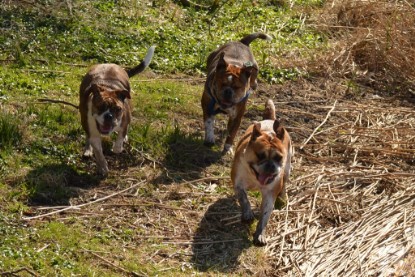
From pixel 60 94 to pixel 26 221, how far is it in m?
3.03

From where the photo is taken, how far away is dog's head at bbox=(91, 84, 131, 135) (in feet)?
29.3

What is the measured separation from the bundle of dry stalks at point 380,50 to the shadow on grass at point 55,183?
5068 mm

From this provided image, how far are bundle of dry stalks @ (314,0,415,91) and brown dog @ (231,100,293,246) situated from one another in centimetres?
445

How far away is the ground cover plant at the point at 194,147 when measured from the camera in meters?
7.98

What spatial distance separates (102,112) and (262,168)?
178 cm

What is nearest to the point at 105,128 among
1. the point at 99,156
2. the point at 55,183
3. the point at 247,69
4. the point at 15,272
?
the point at 99,156

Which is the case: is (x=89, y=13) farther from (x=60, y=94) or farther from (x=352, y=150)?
(x=352, y=150)

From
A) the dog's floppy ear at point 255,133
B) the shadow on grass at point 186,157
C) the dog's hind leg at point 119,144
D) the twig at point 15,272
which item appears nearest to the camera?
the twig at point 15,272

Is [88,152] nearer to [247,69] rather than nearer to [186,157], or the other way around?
[186,157]

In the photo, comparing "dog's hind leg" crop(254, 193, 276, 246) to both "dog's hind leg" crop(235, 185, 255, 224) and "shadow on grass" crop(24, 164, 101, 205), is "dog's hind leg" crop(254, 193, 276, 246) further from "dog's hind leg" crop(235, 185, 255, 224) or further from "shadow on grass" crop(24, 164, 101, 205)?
"shadow on grass" crop(24, 164, 101, 205)

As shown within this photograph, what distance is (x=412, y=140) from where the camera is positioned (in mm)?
10500

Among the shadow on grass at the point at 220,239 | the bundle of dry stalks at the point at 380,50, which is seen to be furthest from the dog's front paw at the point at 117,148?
the bundle of dry stalks at the point at 380,50

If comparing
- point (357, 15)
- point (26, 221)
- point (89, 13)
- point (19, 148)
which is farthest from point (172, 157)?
point (357, 15)

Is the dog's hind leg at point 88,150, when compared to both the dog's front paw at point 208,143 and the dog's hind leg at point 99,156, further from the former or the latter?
the dog's front paw at point 208,143
